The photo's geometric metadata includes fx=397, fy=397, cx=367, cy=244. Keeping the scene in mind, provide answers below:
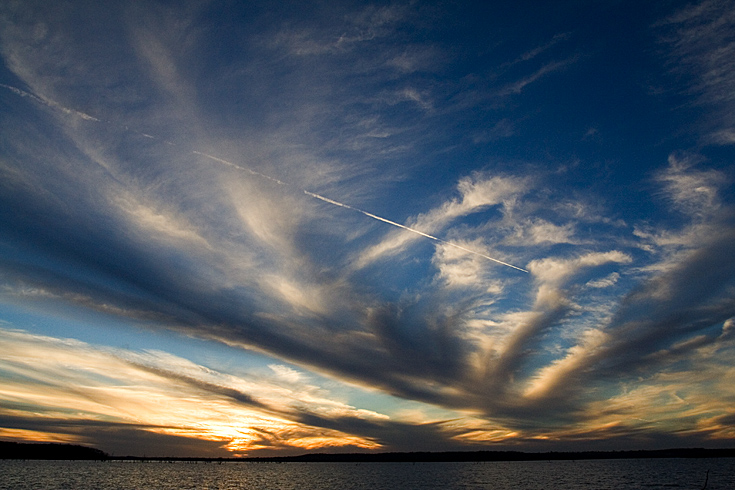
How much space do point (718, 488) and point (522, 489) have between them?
2116 inches

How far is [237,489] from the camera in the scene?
479 ft

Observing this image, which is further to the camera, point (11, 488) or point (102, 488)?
point (102, 488)

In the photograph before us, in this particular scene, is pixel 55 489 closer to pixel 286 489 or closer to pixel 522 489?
pixel 286 489

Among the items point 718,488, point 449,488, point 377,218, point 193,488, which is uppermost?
point 377,218

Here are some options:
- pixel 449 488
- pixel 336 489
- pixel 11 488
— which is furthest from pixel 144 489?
pixel 449 488

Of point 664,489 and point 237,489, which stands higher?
point 664,489

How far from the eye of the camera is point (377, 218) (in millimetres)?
87312

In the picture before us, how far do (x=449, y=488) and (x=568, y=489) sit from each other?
3707cm

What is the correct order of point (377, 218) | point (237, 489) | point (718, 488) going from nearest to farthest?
point (377, 218)
point (718, 488)
point (237, 489)

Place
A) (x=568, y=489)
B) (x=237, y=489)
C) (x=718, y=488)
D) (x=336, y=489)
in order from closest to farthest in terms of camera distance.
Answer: (x=718, y=488), (x=568, y=489), (x=336, y=489), (x=237, y=489)

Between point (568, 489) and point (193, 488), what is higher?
point (568, 489)

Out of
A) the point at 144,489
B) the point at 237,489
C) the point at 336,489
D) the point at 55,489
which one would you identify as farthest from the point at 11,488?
the point at 336,489

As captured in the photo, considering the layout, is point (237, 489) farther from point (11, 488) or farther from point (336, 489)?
point (11, 488)

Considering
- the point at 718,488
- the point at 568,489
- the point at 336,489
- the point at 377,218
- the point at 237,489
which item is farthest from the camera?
the point at 237,489
